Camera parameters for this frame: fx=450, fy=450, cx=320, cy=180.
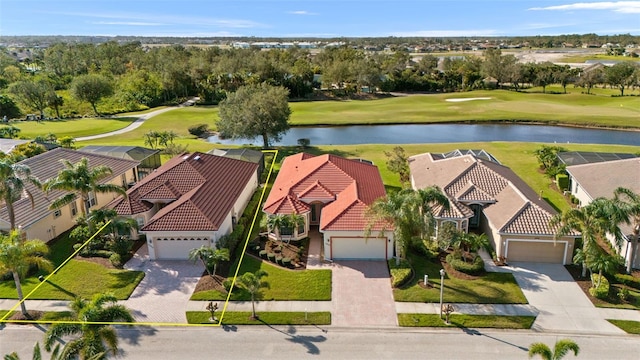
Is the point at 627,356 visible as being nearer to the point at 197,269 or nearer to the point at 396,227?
the point at 396,227

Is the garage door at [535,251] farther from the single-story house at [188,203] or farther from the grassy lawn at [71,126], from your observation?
the grassy lawn at [71,126]

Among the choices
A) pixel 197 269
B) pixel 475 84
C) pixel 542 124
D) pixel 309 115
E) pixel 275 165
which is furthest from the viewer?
pixel 475 84

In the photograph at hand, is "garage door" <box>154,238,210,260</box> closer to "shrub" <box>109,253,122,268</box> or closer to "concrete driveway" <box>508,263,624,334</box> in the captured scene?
"shrub" <box>109,253,122,268</box>

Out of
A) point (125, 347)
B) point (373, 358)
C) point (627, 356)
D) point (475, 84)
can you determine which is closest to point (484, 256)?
point (627, 356)

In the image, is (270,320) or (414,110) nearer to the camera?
(270,320)

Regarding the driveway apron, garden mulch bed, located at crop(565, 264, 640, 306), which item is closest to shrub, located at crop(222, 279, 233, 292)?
the driveway apron

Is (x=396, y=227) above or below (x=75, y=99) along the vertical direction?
below
